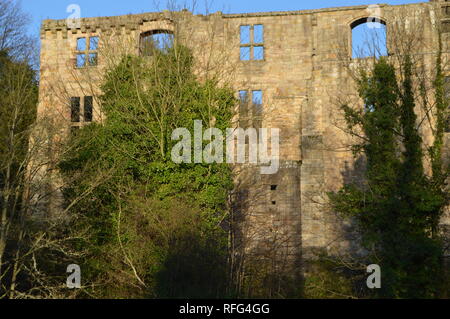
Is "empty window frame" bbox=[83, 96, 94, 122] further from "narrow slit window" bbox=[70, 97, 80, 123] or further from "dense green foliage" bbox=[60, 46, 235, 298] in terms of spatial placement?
"dense green foliage" bbox=[60, 46, 235, 298]

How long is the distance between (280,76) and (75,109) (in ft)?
26.7

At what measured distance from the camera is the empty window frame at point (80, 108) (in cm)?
2376

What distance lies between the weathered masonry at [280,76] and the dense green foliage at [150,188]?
47.4 inches

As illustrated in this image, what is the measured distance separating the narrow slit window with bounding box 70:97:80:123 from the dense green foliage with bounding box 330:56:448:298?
1126 cm

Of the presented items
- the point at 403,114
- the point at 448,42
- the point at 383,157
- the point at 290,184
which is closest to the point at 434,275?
the point at 383,157

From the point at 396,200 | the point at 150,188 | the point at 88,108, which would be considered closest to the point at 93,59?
the point at 88,108

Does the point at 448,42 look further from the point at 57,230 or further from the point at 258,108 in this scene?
the point at 57,230

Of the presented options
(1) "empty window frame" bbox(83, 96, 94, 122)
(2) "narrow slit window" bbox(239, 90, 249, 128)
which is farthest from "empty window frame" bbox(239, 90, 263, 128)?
(1) "empty window frame" bbox(83, 96, 94, 122)

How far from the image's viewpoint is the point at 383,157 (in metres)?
16.3

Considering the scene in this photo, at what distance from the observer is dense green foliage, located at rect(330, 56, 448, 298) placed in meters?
14.9
